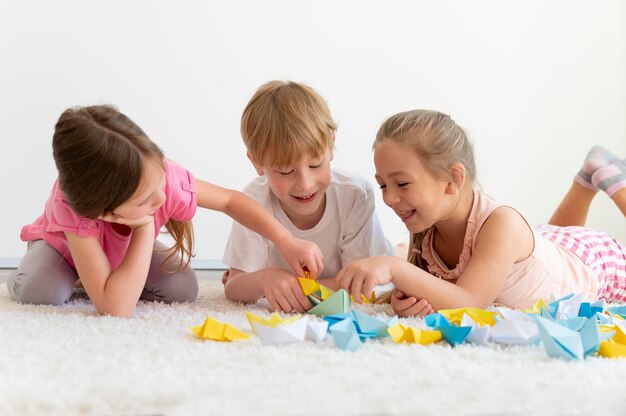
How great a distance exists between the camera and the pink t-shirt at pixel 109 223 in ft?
4.35

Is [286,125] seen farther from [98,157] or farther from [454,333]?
[454,333]

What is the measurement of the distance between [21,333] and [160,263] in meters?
0.58

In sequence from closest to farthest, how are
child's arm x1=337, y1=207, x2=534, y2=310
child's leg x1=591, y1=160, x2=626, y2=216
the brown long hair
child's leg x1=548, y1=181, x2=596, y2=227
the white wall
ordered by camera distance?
the brown long hair < child's arm x1=337, y1=207, x2=534, y2=310 < child's leg x1=591, y1=160, x2=626, y2=216 < child's leg x1=548, y1=181, x2=596, y2=227 < the white wall

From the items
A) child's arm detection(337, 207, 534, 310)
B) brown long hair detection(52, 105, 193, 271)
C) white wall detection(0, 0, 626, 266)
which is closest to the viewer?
brown long hair detection(52, 105, 193, 271)

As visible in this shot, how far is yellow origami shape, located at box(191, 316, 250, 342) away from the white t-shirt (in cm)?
60

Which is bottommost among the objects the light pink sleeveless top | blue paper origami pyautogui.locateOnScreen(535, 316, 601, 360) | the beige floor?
the beige floor

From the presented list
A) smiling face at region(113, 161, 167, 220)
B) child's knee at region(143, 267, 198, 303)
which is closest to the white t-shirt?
child's knee at region(143, 267, 198, 303)

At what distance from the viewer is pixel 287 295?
4.53 ft

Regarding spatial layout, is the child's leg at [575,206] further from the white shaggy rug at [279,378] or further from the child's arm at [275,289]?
the white shaggy rug at [279,378]

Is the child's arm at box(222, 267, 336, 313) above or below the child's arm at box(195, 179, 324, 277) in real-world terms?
below

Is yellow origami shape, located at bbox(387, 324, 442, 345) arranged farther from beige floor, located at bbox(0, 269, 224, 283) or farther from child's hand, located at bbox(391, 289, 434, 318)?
beige floor, located at bbox(0, 269, 224, 283)

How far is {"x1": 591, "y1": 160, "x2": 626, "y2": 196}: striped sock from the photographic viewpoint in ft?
6.40

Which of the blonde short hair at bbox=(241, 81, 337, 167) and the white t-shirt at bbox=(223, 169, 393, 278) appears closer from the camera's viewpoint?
the blonde short hair at bbox=(241, 81, 337, 167)

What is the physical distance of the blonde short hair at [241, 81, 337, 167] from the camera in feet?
4.78
